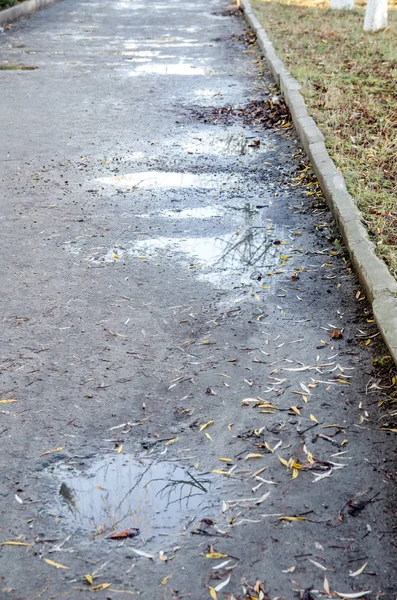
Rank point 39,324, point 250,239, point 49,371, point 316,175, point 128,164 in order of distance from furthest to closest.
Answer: point 128,164
point 316,175
point 250,239
point 39,324
point 49,371

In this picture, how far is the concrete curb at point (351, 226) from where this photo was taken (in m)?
3.73

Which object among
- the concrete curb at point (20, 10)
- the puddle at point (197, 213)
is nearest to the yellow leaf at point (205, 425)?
the puddle at point (197, 213)

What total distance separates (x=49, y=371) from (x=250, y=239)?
1992 mm

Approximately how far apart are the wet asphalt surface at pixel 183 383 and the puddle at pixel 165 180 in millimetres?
28

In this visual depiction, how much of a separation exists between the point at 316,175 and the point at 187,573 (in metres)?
4.29

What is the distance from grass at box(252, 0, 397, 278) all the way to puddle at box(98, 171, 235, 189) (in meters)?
1.01

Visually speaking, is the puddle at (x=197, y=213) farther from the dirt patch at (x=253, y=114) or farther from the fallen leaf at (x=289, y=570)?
the fallen leaf at (x=289, y=570)

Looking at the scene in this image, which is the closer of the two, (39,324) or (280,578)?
(280,578)

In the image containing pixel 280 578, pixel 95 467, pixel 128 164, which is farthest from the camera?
pixel 128 164

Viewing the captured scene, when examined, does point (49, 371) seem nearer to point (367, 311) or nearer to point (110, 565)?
point (110, 565)

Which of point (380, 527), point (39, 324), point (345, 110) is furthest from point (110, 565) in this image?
point (345, 110)

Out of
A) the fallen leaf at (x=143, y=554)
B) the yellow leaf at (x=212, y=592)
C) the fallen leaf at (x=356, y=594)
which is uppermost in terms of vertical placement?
the fallen leaf at (x=143, y=554)

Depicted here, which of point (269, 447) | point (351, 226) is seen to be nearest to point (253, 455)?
point (269, 447)

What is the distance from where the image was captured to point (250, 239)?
5059 mm
